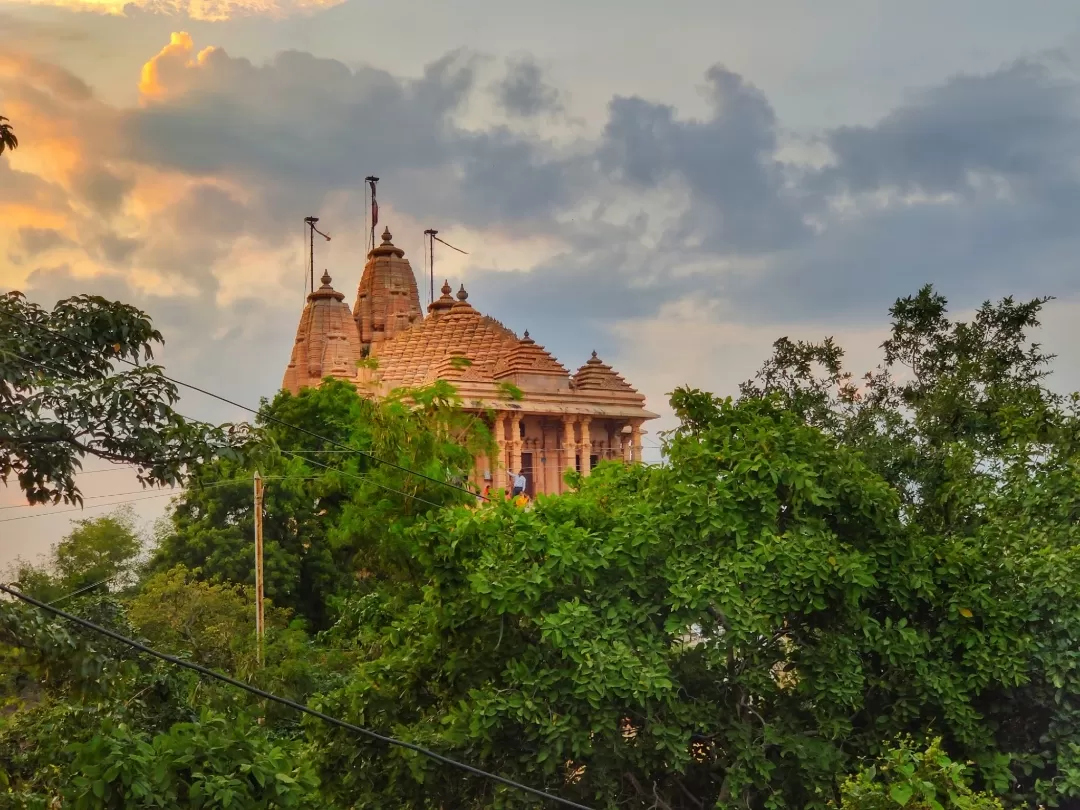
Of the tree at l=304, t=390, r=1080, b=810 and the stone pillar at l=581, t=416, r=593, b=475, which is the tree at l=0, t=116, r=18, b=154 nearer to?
the tree at l=304, t=390, r=1080, b=810

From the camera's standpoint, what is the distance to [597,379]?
45531 millimetres

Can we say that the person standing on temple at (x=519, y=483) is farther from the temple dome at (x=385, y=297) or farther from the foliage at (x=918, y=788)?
the foliage at (x=918, y=788)

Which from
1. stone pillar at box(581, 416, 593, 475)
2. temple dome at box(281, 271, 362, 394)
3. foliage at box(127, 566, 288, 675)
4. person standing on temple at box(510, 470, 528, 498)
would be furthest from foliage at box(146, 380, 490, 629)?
temple dome at box(281, 271, 362, 394)

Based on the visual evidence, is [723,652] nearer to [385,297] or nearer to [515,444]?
[515,444]

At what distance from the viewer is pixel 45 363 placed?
8914 millimetres

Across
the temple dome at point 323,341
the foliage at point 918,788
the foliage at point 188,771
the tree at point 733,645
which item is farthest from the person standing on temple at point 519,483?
the foliage at point 188,771

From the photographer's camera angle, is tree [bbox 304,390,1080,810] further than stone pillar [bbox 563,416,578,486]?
No

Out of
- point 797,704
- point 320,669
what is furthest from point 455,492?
point 797,704

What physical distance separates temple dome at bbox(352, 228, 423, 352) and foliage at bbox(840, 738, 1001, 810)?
46.8 meters

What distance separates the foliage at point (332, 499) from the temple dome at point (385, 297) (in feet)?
71.2

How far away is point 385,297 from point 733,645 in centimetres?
4723

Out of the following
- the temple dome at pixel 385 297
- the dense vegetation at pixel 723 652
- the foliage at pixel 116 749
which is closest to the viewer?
the foliage at pixel 116 749

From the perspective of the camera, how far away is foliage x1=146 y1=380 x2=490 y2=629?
76.7 ft

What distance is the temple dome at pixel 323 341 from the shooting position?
5244cm
